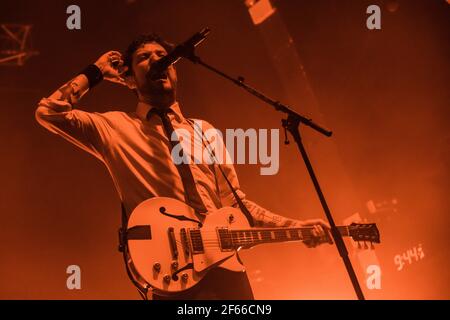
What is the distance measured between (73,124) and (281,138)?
1560 mm

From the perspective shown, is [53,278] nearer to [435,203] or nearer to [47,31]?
A: [47,31]

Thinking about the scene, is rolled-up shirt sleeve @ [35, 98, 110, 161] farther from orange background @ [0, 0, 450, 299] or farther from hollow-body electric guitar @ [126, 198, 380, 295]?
orange background @ [0, 0, 450, 299]

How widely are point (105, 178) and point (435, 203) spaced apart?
2393 millimetres

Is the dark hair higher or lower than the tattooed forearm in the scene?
higher

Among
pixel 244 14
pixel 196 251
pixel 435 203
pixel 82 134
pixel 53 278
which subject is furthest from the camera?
pixel 435 203

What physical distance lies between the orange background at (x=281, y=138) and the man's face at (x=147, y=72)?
0.44 m

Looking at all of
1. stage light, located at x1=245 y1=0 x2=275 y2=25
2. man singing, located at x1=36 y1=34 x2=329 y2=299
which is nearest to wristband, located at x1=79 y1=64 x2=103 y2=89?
man singing, located at x1=36 y1=34 x2=329 y2=299

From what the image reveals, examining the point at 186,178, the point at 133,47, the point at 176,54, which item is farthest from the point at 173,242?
the point at 133,47

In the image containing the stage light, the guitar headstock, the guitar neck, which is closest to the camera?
the guitar neck

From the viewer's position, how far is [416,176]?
3.38 m

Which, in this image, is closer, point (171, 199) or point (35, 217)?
point (171, 199)

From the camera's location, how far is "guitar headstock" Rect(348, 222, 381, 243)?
84.9 inches

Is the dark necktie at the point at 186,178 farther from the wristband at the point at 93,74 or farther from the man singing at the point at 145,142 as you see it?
the wristband at the point at 93,74

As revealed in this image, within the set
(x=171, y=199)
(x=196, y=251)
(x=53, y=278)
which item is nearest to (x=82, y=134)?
(x=171, y=199)
